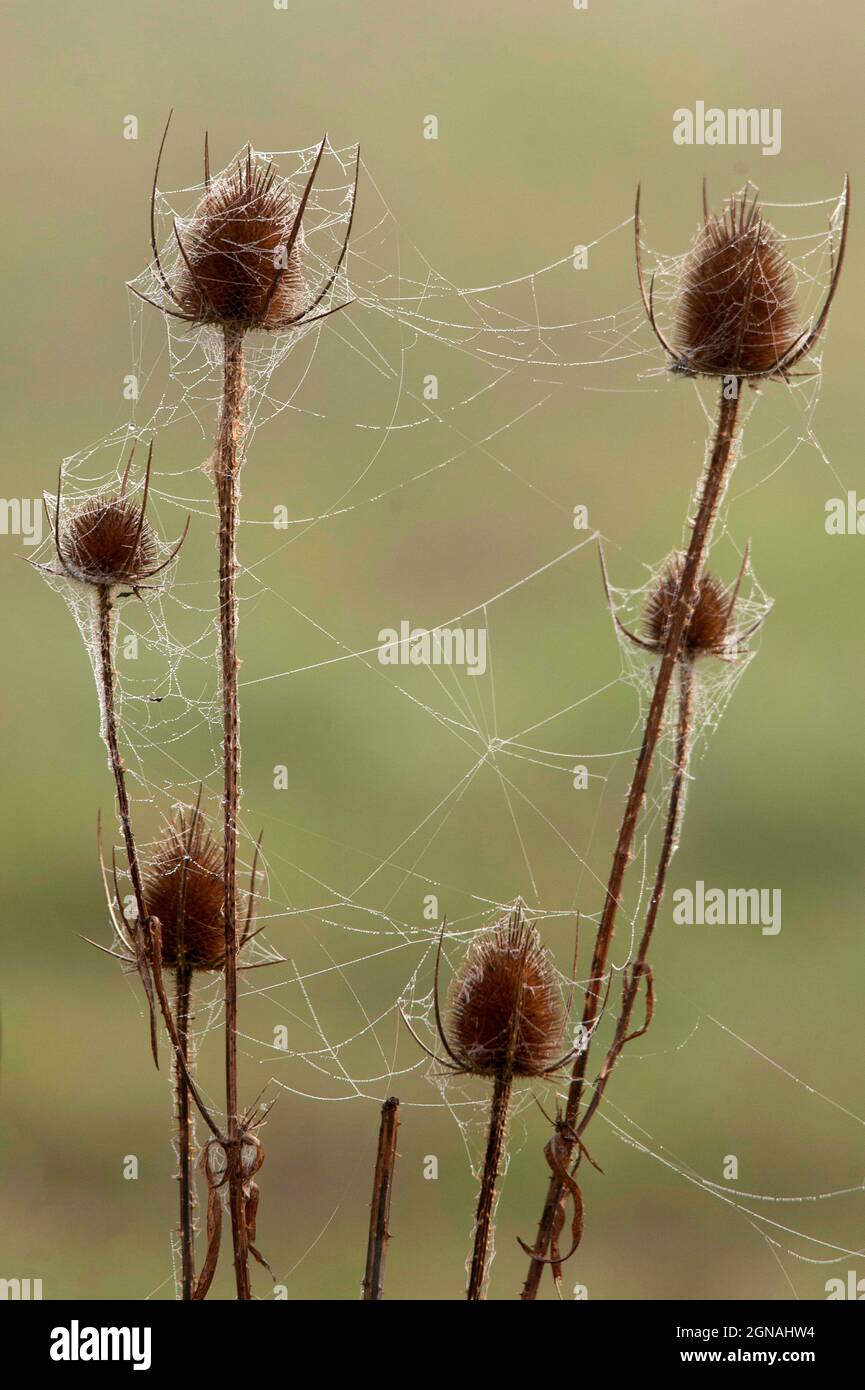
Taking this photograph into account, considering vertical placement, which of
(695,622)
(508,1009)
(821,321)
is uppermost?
(821,321)

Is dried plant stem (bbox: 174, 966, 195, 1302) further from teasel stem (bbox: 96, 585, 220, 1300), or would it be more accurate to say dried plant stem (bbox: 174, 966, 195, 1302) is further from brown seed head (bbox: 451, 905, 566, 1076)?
brown seed head (bbox: 451, 905, 566, 1076)

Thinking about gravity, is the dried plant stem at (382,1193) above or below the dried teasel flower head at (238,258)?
below

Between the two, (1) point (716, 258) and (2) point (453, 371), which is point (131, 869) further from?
(2) point (453, 371)

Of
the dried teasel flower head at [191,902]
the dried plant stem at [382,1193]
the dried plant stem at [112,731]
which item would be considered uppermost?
the dried plant stem at [112,731]

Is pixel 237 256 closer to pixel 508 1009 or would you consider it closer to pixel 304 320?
pixel 304 320

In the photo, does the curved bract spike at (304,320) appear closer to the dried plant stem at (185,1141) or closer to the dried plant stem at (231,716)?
the dried plant stem at (231,716)

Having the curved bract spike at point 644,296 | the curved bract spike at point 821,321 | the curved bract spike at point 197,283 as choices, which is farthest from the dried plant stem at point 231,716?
the curved bract spike at point 821,321

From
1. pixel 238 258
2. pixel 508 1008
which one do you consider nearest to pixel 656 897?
pixel 508 1008
